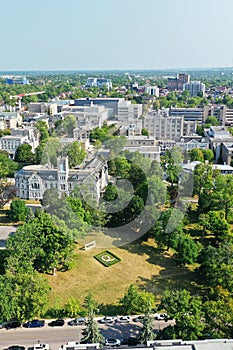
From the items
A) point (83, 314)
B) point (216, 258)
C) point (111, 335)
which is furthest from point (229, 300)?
point (83, 314)

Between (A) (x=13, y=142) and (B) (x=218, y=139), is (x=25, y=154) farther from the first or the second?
(B) (x=218, y=139)

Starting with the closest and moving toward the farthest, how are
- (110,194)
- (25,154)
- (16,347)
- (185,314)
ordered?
1. (185,314)
2. (16,347)
3. (110,194)
4. (25,154)

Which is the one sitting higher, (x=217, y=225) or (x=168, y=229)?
(x=217, y=225)

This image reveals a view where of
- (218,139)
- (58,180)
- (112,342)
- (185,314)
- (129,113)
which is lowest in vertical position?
(112,342)

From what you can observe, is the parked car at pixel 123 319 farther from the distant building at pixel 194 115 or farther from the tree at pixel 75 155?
the distant building at pixel 194 115

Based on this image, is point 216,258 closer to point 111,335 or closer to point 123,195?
point 111,335

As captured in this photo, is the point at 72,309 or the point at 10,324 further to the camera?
the point at 72,309

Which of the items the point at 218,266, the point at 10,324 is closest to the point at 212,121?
the point at 218,266
